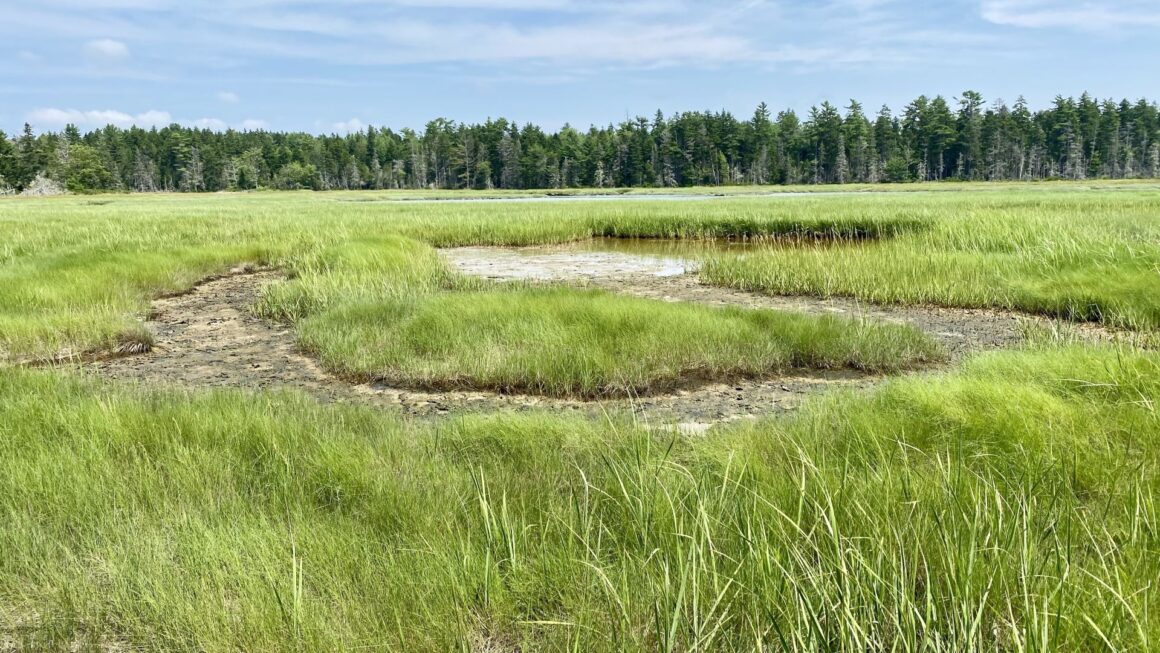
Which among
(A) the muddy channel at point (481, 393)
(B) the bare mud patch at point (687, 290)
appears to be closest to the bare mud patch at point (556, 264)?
(B) the bare mud patch at point (687, 290)

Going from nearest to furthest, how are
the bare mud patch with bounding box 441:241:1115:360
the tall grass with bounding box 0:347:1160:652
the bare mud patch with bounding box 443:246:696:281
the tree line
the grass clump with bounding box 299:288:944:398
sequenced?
the tall grass with bounding box 0:347:1160:652 < the grass clump with bounding box 299:288:944:398 < the bare mud patch with bounding box 441:241:1115:360 < the bare mud patch with bounding box 443:246:696:281 < the tree line

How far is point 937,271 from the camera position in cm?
1201

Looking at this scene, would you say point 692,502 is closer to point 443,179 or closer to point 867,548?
point 867,548

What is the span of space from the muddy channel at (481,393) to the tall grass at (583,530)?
80cm

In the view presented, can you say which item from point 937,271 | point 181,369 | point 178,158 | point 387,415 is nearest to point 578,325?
point 387,415

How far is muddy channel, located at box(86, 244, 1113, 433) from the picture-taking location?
6.39 m

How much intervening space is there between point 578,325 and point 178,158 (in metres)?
137

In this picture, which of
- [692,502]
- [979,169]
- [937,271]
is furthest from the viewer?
[979,169]

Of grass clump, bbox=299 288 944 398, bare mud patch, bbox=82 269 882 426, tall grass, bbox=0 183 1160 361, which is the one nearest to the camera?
bare mud patch, bbox=82 269 882 426

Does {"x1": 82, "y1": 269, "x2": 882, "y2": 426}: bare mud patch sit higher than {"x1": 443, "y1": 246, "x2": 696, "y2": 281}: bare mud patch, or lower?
lower

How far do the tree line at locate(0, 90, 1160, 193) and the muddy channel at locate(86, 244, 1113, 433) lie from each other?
9445 centimetres

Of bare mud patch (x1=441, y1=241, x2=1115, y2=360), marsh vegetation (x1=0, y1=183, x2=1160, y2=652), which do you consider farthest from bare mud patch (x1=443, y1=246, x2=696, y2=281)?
marsh vegetation (x1=0, y1=183, x2=1160, y2=652)

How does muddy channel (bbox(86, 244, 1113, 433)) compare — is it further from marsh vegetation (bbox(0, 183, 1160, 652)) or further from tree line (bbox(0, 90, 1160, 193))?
tree line (bbox(0, 90, 1160, 193))

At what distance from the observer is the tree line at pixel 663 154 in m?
97.4
